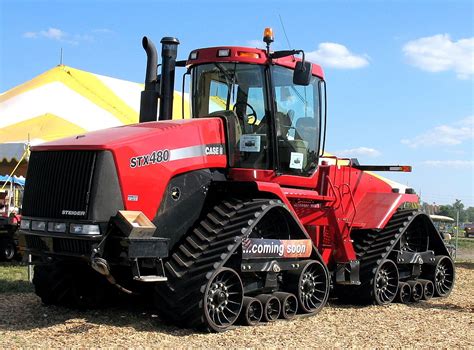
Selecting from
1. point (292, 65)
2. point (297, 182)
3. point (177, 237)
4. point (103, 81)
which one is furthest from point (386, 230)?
point (103, 81)

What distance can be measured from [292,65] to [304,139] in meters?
1.04

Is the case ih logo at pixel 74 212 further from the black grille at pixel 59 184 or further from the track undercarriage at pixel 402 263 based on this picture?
the track undercarriage at pixel 402 263

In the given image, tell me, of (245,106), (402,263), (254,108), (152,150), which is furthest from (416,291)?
(152,150)

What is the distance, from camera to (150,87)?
923 cm

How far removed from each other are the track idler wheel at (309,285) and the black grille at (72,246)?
9.16ft

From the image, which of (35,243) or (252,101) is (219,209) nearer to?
(252,101)

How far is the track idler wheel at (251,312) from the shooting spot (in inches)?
301

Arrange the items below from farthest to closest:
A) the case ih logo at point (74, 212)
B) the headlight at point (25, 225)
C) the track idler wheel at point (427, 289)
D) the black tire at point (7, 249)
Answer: the black tire at point (7, 249), the track idler wheel at point (427, 289), the headlight at point (25, 225), the case ih logo at point (74, 212)

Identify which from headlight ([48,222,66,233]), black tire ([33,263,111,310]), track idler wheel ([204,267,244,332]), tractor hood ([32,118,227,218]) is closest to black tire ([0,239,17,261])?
black tire ([33,263,111,310])

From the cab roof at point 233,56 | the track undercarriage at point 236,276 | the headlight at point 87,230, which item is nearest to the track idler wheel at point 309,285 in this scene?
the track undercarriage at point 236,276

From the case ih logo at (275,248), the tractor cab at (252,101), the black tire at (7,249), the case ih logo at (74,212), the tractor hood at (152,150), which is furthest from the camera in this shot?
the black tire at (7,249)

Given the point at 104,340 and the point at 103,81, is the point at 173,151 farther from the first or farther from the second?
the point at 103,81

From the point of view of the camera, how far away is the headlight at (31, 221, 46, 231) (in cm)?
730

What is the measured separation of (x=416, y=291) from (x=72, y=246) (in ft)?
19.7
